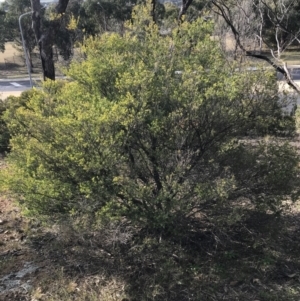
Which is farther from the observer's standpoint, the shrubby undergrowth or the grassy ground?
the grassy ground

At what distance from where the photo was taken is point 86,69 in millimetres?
4680

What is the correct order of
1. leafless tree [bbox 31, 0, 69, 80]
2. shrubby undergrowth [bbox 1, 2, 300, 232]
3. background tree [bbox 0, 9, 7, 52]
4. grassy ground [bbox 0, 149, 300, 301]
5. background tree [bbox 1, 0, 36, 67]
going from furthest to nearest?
1. background tree [bbox 0, 9, 7, 52]
2. background tree [bbox 1, 0, 36, 67]
3. leafless tree [bbox 31, 0, 69, 80]
4. grassy ground [bbox 0, 149, 300, 301]
5. shrubby undergrowth [bbox 1, 2, 300, 232]

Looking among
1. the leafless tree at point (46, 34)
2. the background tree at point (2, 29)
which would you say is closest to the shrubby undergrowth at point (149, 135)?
the leafless tree at point (46, 34)

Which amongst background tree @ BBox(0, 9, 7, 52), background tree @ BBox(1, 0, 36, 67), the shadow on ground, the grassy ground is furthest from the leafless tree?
background tree @ BBox(0, 9, 7, 52)

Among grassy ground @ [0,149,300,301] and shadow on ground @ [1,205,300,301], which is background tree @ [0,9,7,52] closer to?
grassy ground @ [0,149,300,301]

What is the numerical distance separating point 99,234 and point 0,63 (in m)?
37.1

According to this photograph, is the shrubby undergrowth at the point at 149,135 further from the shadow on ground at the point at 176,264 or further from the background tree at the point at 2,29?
the background tree at the point at 2,29

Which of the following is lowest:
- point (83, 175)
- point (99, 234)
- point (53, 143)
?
point (99, 234)

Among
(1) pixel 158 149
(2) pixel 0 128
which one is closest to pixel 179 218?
(1) pixel 158 149

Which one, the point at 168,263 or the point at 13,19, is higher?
the point at 13,19

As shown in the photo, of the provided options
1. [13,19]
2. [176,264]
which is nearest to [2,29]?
[13,19]

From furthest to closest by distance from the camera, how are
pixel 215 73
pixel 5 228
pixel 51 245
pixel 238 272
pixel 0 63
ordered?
pixel 0 63
pixel 5 228
pixel 51 245
pixel 238 272
pixel 215 73

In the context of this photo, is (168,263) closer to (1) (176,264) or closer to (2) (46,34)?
(1) (176,264)

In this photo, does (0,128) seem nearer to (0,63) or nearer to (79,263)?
(79,263)
